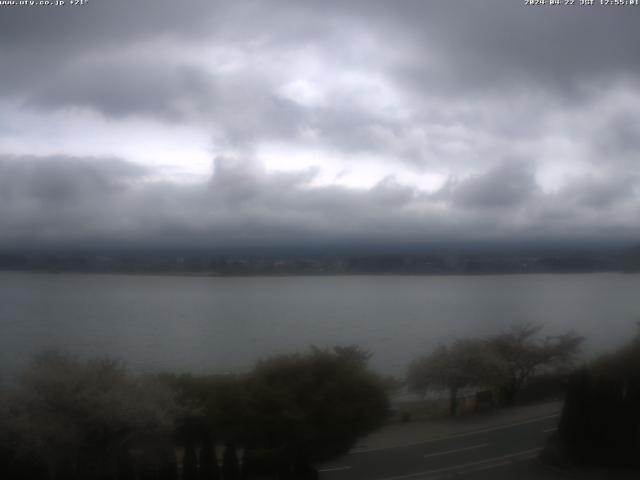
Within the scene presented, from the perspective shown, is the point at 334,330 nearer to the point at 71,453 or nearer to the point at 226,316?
the point at 226,316

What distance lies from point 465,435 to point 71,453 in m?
5.81

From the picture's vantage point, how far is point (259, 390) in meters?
9.34

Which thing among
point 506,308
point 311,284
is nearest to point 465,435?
point 506,308

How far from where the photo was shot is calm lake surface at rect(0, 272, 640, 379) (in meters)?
12.1

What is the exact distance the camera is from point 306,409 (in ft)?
30.2

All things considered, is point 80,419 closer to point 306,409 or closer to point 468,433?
point 306,409

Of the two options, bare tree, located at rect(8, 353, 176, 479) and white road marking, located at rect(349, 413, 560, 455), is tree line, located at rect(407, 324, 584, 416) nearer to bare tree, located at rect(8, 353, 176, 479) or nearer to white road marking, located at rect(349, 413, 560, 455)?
white road marking, located at rect(349, 413, 560, 455)

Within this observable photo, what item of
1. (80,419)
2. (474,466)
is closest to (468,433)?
(474,466)

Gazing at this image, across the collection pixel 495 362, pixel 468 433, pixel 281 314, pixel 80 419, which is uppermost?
pixel 281 314

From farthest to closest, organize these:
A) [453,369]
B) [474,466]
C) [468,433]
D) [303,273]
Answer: [303,273] → [453,369] → [468,433] → [474,466]

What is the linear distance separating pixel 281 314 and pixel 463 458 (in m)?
8.53

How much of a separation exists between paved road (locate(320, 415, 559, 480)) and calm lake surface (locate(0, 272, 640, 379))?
8.00 ft

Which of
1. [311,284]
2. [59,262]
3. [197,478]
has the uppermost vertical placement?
[59,262]

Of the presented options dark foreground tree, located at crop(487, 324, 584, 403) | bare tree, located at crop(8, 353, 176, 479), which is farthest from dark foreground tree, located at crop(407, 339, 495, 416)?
bare tree, located at crop(8, 353, 176, 479)
